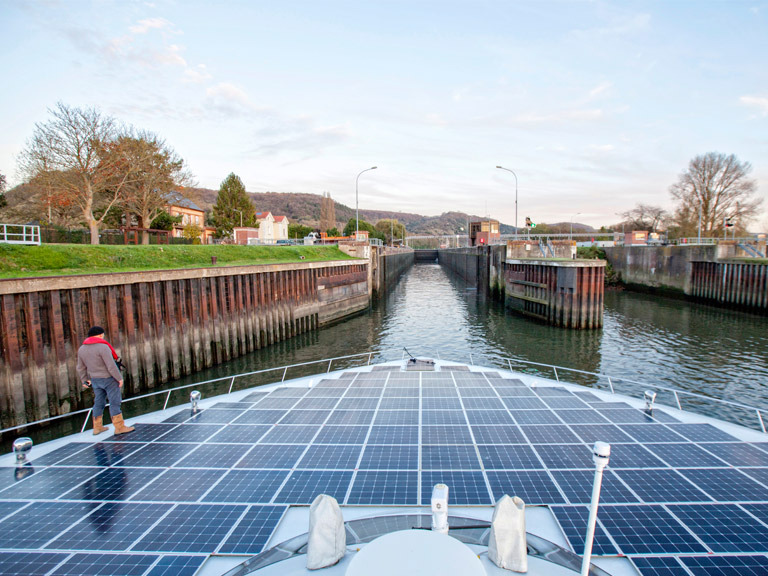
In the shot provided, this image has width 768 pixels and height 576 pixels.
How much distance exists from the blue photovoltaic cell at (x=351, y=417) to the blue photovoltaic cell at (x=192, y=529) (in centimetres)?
335

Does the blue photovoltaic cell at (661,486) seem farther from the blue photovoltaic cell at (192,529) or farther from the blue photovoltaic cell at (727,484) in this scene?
the blue photovoltaic cell at (192,529)

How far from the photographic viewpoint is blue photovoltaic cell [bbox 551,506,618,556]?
5.05 metres

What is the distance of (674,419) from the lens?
9.20m

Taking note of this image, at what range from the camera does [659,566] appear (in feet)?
15.7

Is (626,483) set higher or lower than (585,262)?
lower

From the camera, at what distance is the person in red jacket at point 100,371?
7996 mm

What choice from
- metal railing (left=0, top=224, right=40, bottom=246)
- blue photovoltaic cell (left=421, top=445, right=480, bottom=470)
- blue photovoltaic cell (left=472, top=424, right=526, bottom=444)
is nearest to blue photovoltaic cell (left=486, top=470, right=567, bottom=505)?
blue photovoltaic cell (left=421, top=445, right=480, bottom=470)

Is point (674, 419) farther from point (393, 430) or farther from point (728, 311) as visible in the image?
point (728, 311)

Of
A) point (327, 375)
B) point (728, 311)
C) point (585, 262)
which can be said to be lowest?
point (728, 311)

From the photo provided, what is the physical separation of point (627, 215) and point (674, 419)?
11617 cm

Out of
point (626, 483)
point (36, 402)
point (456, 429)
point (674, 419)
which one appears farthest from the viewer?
point (36, 402)

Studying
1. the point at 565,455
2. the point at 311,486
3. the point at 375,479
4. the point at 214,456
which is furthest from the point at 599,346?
the point at 214,456

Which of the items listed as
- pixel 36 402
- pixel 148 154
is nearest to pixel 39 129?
pixel 148 154

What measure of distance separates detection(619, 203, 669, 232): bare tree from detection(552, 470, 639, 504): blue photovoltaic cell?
372 ft
